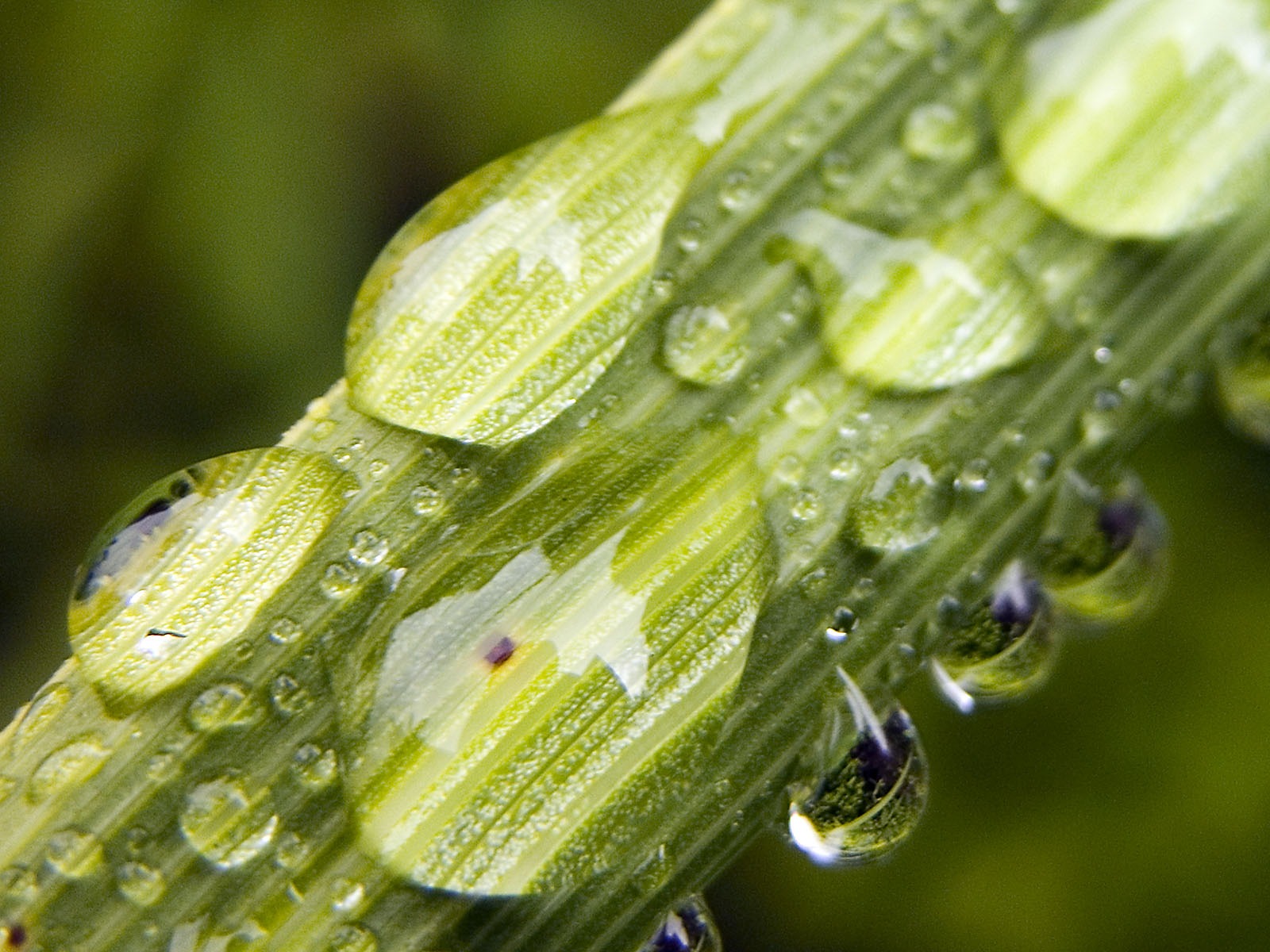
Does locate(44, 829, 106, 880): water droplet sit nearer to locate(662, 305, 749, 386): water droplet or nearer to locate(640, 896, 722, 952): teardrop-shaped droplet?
locate(640, 896, 722, 952): teardrop-shaped droplet

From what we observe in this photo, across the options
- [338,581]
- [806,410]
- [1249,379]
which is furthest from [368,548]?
[1249,379]

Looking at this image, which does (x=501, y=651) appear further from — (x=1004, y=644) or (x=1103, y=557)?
(x=1103, y=557)

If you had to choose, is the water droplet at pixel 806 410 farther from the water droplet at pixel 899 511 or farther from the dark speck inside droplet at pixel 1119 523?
the dark speck inside droplet at pixel 1119 523

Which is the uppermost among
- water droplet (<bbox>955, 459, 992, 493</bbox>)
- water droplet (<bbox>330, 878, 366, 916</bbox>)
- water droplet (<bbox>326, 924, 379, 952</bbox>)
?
water droplet (<bbox>330, 878, 366, 916</bbox>)

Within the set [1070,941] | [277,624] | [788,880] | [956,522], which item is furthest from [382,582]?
[1070,941]

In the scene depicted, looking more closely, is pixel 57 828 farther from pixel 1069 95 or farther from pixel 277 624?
pixel 1069 95

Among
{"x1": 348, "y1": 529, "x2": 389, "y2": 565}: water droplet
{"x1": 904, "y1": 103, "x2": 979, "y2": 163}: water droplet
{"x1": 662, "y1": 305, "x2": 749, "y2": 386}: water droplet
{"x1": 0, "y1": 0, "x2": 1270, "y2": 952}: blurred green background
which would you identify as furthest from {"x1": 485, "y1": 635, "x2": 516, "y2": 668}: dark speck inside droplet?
{"x1": 0, "y1": 0, "x2": 1270, "y2": 952}: blurred green background
